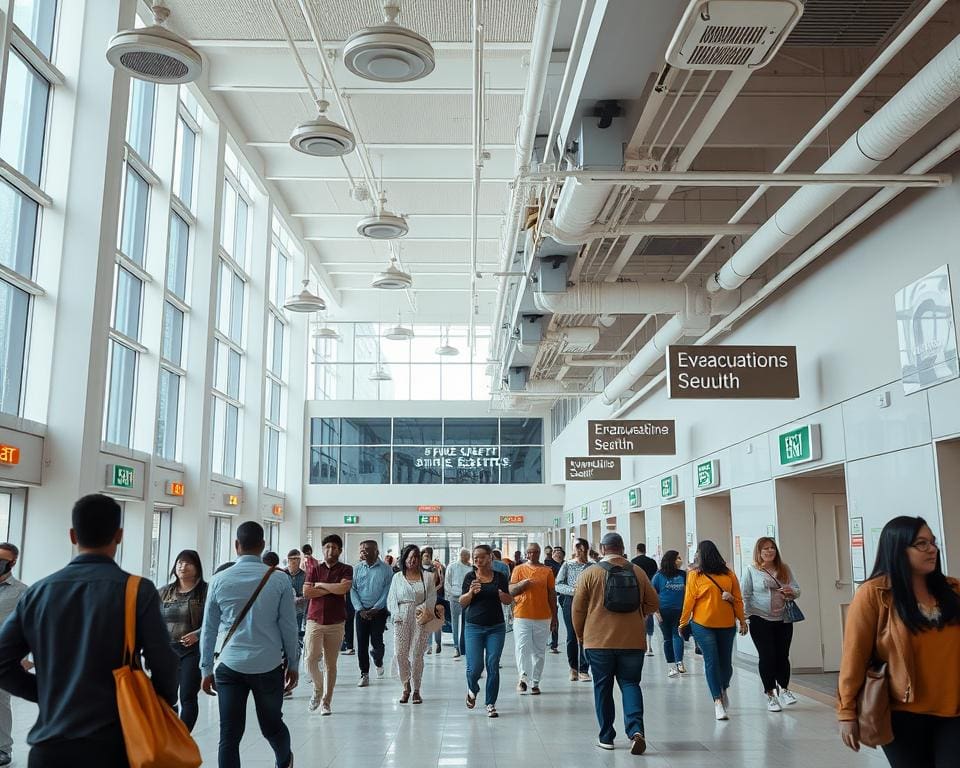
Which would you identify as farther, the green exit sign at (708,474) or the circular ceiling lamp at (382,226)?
the green exit sign at (708,474)

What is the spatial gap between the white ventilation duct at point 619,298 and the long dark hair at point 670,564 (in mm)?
3102

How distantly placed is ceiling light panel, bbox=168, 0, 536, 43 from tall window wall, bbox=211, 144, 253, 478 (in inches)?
242

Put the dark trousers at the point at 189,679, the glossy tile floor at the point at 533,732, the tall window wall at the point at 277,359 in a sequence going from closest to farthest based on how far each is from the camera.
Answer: the dark trousers at the point at 189,679
the glossy tile floor at the point at 533,732
the tall window wall at the point at 277,359

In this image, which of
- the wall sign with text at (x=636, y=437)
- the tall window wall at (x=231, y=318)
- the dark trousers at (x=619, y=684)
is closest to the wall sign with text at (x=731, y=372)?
the dark trousers at (x=619, y=684)

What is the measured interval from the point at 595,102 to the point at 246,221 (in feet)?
51.6

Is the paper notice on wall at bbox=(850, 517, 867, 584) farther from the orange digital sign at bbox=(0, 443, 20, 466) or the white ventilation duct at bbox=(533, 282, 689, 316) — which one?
the orange digital sign at bbox=(0, 443, 20, 466)

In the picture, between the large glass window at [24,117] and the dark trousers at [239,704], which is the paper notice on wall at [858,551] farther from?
the large glass window at [24,117]

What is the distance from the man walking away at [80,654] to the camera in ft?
8.91

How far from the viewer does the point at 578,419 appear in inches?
937

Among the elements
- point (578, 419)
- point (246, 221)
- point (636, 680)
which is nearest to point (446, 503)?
point (578, 419)

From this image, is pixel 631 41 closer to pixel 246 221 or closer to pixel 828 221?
pixel 828 221

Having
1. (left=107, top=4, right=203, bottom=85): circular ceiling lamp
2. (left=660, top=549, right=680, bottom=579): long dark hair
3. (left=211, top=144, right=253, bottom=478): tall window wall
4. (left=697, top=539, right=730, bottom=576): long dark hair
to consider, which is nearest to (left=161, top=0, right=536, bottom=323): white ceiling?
(left=211, top=144, right=253, bottom=478): tall window wall

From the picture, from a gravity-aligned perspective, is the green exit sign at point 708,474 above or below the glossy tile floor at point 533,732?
above

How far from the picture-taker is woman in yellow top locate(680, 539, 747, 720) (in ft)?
24.9
